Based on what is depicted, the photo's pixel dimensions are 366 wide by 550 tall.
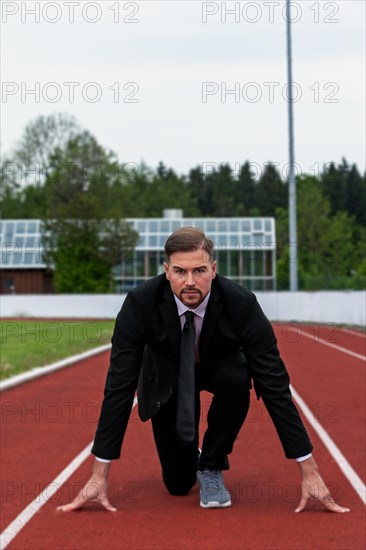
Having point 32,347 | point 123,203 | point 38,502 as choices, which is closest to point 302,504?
point 38,502

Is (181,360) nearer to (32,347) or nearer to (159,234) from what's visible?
(32,347)

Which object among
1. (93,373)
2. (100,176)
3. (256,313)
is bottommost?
(93,373)

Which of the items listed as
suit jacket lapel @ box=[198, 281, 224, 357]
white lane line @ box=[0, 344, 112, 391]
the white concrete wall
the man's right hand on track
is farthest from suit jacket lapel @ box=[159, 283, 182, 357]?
the white concrete wall

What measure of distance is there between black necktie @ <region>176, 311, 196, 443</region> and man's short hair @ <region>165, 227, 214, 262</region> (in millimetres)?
510

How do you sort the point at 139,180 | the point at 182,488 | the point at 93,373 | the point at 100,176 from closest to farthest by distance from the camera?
1. the point at 182,488
2. the point at 93,373
3. the point at 100,176
4. the point at 139,180

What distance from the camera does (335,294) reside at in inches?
1475

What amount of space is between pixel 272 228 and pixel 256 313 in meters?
61.0

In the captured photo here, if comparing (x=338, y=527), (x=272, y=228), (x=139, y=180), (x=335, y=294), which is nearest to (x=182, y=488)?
(x=338, y=527)

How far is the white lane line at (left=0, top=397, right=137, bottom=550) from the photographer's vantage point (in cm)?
616

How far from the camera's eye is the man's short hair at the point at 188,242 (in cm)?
588

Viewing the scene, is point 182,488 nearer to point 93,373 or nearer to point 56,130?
point 93,373

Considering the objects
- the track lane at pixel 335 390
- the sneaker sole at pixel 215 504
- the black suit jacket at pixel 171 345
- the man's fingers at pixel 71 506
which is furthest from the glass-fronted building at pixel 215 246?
the black suit jacket at pixel 171 345

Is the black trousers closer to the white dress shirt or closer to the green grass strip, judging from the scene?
the white dress shirt

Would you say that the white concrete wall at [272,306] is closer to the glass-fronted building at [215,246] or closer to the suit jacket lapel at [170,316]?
the glass-fronted building at [215,246]
